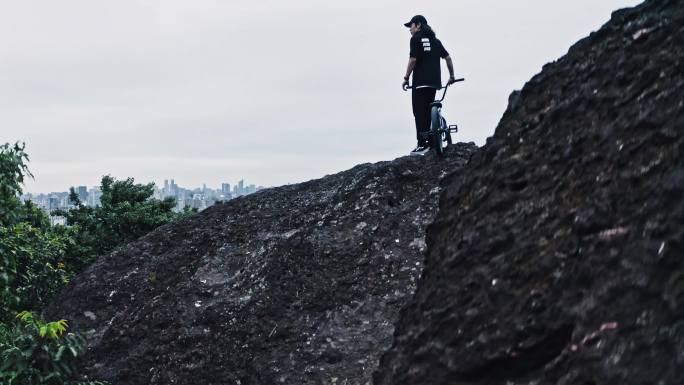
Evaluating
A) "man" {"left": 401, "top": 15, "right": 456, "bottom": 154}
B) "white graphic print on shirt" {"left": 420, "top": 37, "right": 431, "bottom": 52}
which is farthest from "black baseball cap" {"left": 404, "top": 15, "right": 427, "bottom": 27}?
"white graphic print on shirt" {"left": 420, "top": 37, "right": 431, "bottom": 52}

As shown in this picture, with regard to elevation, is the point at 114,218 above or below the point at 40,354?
above

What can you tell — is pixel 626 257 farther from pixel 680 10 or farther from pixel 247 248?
pixel 247 248

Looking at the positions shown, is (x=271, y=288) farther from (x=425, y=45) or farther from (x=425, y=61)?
(x=425, y=45)

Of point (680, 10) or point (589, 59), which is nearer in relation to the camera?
point (680, 10)

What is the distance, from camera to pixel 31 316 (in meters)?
9.57

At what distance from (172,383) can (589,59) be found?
641cm

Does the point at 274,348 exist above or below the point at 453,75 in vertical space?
below

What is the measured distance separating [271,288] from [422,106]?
411cm

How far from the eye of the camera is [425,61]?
1175cm

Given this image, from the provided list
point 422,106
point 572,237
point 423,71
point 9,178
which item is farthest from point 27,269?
point 572,237

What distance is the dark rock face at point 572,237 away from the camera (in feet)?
11.1

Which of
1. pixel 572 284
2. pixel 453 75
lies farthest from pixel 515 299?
pixel 453 75

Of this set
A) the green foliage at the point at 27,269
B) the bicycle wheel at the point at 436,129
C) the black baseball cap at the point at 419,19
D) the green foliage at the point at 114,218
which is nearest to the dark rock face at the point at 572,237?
the bicycle wheel at the point at 436,129

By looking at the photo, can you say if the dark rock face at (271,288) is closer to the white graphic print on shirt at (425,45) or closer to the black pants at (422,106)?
the black pants at (422,106)
